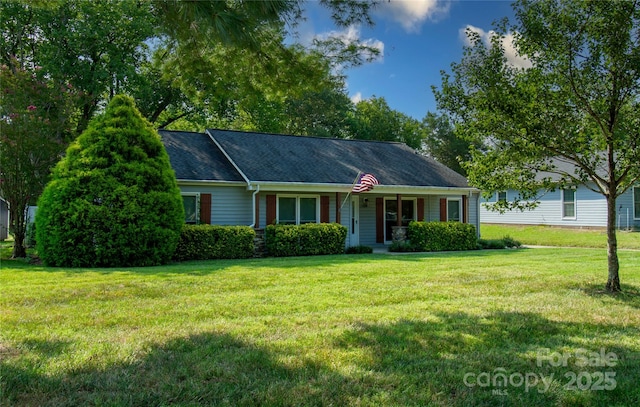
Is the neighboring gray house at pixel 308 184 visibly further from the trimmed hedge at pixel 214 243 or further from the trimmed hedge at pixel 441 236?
the trimmed hedge at pixel 214 243

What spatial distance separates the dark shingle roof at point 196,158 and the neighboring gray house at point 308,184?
0.03 metres

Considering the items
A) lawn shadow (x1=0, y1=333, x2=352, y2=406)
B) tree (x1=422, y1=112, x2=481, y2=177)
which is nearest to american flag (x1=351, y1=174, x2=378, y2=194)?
lawn shadow (x1=0, y1=333, x2=352, y2=406)

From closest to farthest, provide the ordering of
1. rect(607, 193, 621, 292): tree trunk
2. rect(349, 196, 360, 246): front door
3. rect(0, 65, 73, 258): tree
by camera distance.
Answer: rect(607, 193, 621, 292): tree trunk < rect(0, 65, 73, 258): tree < rect(349, 196, 360, 246): front door

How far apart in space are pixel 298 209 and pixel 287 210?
38 cm

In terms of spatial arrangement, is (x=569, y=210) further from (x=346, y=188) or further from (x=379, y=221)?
(x=346, y=188)

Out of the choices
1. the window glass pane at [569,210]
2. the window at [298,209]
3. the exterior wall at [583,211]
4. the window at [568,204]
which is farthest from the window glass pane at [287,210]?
the window glass pane at [569,210]

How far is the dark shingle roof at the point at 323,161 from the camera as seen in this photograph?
622 inches

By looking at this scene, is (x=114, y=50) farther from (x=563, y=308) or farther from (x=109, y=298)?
(x=563, y=308)


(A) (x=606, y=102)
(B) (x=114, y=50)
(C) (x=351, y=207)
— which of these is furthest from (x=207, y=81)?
(B) (x=114, y=50)

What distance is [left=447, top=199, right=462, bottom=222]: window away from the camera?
19188 millimetres

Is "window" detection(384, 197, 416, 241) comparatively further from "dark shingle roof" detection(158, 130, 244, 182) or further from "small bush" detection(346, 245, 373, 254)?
"dark shingle roof" detection(158, 130, 244, 182)

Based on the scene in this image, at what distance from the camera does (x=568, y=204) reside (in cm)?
2320

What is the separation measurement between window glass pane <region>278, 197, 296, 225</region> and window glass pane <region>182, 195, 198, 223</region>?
276 cm

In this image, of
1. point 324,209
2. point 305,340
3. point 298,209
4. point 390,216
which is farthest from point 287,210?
point 305,340
